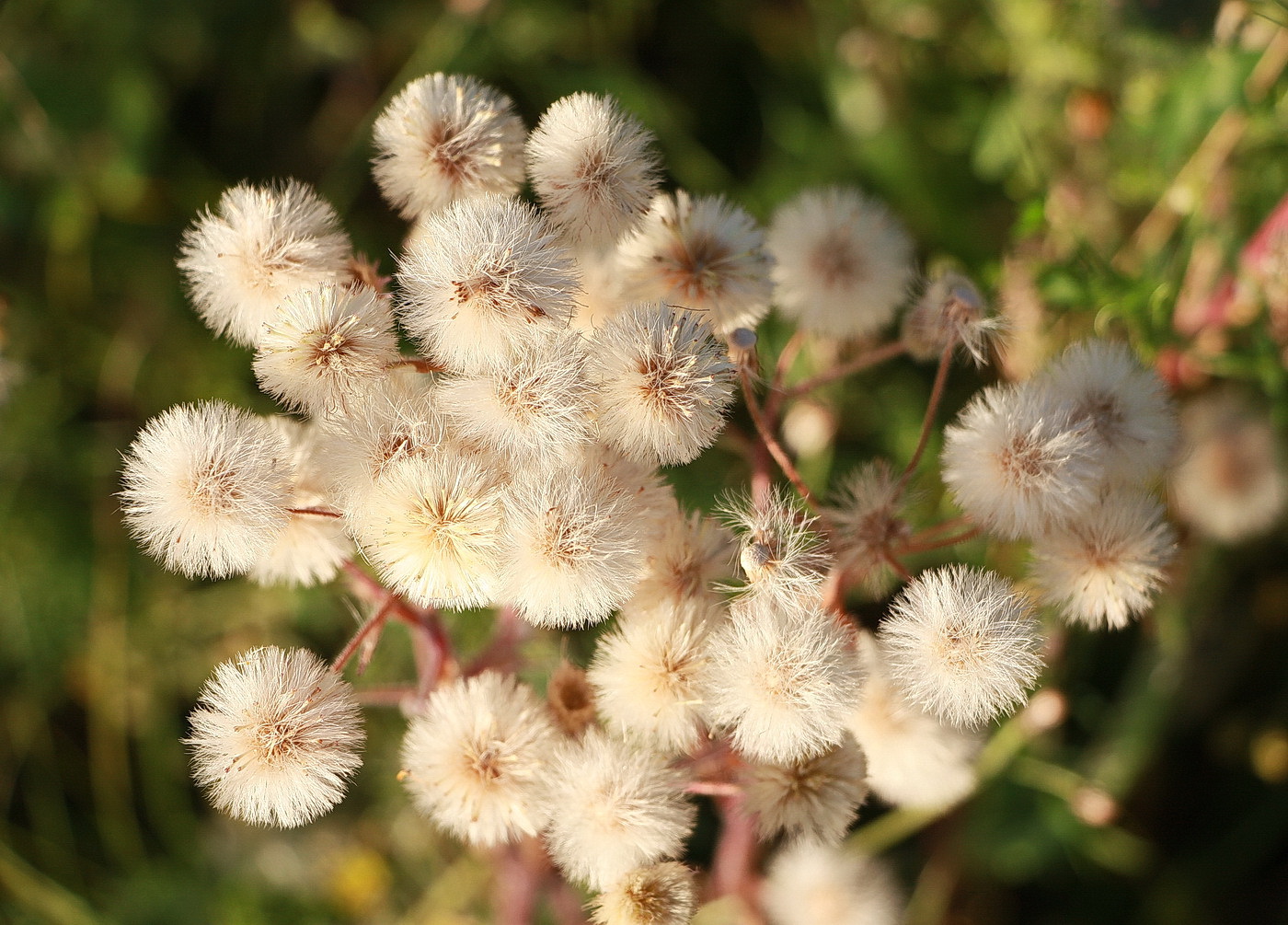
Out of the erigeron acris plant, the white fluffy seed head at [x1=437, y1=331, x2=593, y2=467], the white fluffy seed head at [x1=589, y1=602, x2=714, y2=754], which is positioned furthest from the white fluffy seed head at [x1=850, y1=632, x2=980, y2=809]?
the white fluffy seed head at [x1=437, y1=331, x2=593, y2=467]

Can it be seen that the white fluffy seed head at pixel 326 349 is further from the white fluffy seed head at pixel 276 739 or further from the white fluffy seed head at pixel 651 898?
the white fluffy seed head at pixel 651 898

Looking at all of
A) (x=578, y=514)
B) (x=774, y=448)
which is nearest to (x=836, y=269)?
(x=774, y=448)

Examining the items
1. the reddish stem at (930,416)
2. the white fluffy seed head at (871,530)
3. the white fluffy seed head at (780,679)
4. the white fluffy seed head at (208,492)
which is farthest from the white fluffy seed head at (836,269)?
the white fluffy seed head at (208,492)

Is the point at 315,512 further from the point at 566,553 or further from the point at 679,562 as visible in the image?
the point at 679,562

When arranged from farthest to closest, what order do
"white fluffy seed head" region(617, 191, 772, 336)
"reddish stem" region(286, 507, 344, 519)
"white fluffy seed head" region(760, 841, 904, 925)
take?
"white fluffy seed head" region(760, 841, 904, 925) → "white fluffy seed head" region(617, 191, 772, 336) → "reddish stem" region(286, 507, 344, 519)

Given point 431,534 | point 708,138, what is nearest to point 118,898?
point 431,534

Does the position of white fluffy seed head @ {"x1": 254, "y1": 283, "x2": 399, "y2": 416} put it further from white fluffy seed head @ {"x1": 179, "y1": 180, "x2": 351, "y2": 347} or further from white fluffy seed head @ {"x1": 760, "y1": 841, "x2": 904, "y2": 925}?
white fluffy seed head @ {"x1": 760, "y1": 841, "x2": 904, "y2": 925}

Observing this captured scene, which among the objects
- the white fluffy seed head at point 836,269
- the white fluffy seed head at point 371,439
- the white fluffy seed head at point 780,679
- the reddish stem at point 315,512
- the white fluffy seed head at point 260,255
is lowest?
the white fluffy seed head at point 780,679
